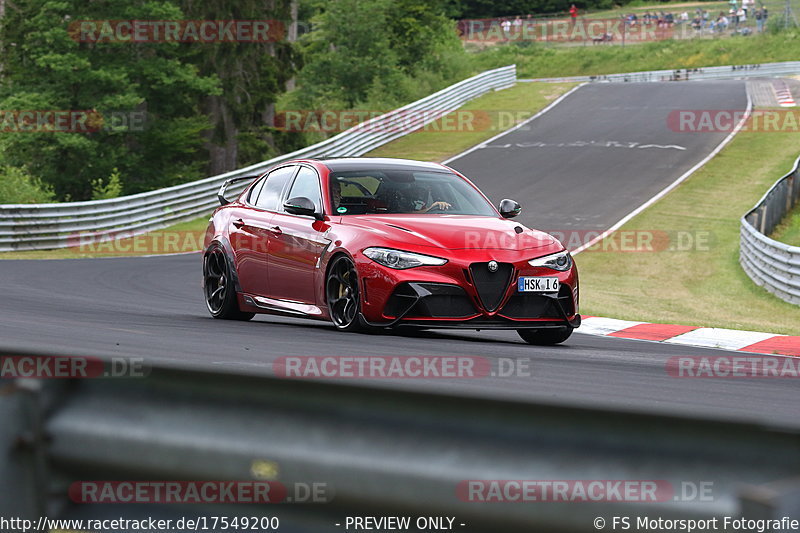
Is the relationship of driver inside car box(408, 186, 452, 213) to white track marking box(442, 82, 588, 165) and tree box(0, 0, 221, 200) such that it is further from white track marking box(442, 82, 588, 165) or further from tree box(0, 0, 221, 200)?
tree box(0, 0, 221, 200)

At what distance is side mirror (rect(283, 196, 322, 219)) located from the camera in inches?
389

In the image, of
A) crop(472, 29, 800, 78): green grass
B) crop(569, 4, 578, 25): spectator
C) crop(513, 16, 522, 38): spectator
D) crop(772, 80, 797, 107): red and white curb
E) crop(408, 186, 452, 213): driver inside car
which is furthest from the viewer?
crop(513, 16, 522, 38): spectator

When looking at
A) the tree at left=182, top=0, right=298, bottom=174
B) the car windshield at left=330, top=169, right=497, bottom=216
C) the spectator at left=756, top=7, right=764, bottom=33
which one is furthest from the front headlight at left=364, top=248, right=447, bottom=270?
the spectator at left=756, top=7, right=764, bottom=33

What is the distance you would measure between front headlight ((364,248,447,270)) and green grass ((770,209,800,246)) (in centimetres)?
1320

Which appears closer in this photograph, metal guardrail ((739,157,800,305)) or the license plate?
the license plate

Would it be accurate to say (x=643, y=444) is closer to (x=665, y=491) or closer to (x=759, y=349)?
(x=665, y=491)

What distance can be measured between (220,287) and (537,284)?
3.50 metres

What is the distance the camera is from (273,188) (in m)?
11.2

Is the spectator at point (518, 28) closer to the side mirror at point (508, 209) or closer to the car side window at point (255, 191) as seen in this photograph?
the car side window at point (255, 191)

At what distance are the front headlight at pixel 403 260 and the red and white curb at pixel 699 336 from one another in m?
3.65

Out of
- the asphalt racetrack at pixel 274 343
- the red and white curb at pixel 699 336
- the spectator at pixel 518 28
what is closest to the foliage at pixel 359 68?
the spectator at pixel 518 28

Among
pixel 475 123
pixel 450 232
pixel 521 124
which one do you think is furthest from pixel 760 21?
pixel 450 232

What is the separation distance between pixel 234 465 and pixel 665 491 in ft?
3.59

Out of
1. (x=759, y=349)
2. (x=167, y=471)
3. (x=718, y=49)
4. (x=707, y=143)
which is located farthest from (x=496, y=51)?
(x=167, y=471)
